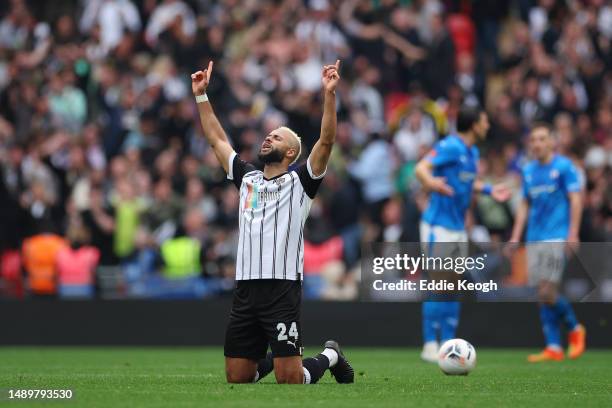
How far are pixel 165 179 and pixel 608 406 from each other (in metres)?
12.1

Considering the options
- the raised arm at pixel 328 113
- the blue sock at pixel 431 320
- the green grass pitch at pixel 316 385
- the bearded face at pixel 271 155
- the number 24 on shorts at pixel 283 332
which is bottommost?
the green grass pitch at pixel 316 385

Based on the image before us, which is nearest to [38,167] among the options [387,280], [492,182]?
[492,182]

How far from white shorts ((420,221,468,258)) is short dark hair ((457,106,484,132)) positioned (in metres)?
1.13

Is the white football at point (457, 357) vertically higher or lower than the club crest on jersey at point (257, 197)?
lower

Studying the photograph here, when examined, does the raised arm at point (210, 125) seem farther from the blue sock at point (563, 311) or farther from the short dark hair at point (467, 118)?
the blue sock at point (563, 311)

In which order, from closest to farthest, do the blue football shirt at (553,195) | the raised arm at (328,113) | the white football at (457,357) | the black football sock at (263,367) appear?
1. the raised arm at (328,113)
2. the black football sock at (263,367)
3. the white football at (457,357)
4. the blue football shirt at (553,195)

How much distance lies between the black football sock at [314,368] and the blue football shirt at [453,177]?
4.27 metres

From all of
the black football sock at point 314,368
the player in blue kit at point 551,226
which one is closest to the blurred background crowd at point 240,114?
the player in blue kit at point 551,226

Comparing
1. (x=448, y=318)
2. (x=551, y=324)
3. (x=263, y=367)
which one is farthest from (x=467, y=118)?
(x=263, y=367)

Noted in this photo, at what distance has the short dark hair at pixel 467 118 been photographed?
46.5ft

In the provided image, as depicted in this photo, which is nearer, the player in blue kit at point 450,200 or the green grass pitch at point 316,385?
the green grass pitch at point 316,385

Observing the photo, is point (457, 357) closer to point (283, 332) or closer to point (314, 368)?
A: point (314, 368)

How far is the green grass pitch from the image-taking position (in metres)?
8.68

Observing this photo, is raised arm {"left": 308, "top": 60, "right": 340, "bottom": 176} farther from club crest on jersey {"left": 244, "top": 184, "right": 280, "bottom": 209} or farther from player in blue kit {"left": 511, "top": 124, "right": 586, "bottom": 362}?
player in blue kit {"left": 511, "top": 124, "right": 586, "bottom": 362}
